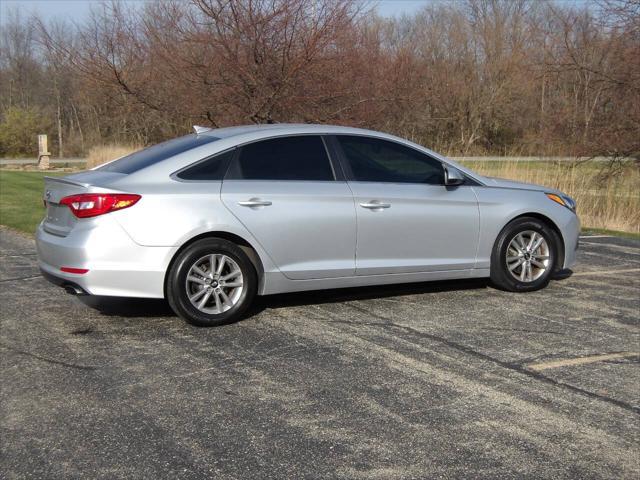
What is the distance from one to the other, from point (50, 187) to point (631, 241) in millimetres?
8470

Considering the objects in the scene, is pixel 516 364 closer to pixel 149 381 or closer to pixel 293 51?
pixel 149 381

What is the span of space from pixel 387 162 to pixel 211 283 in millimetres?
2010

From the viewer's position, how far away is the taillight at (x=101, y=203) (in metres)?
5.60

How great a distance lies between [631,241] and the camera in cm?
1108

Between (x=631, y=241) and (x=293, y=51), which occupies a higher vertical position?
(x=293, y=51)

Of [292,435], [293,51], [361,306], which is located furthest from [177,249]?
[293,51]

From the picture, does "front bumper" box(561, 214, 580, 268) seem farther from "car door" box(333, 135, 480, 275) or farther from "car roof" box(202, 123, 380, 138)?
"car roof" box(202, 123, 380, 138)

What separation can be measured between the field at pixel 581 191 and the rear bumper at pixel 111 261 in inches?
241

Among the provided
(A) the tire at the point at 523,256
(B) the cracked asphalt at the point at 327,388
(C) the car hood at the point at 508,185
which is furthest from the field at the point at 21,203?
(A) the tire at the point at 523,256

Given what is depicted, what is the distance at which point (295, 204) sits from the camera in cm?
614

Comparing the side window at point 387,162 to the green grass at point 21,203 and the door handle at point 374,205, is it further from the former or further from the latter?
the green grass at point 21,203

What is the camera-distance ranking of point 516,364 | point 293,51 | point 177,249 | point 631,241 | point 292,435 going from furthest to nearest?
1. point 293,51
2. point 631,241
3. point 177,249
4. point 516,364
5. point 292,435

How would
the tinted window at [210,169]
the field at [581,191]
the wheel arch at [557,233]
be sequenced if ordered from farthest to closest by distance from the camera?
the field at [581,191], the wheel arch at [557,233], the tinted window at [210,169]

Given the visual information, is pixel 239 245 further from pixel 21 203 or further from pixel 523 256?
pixel 21 203
